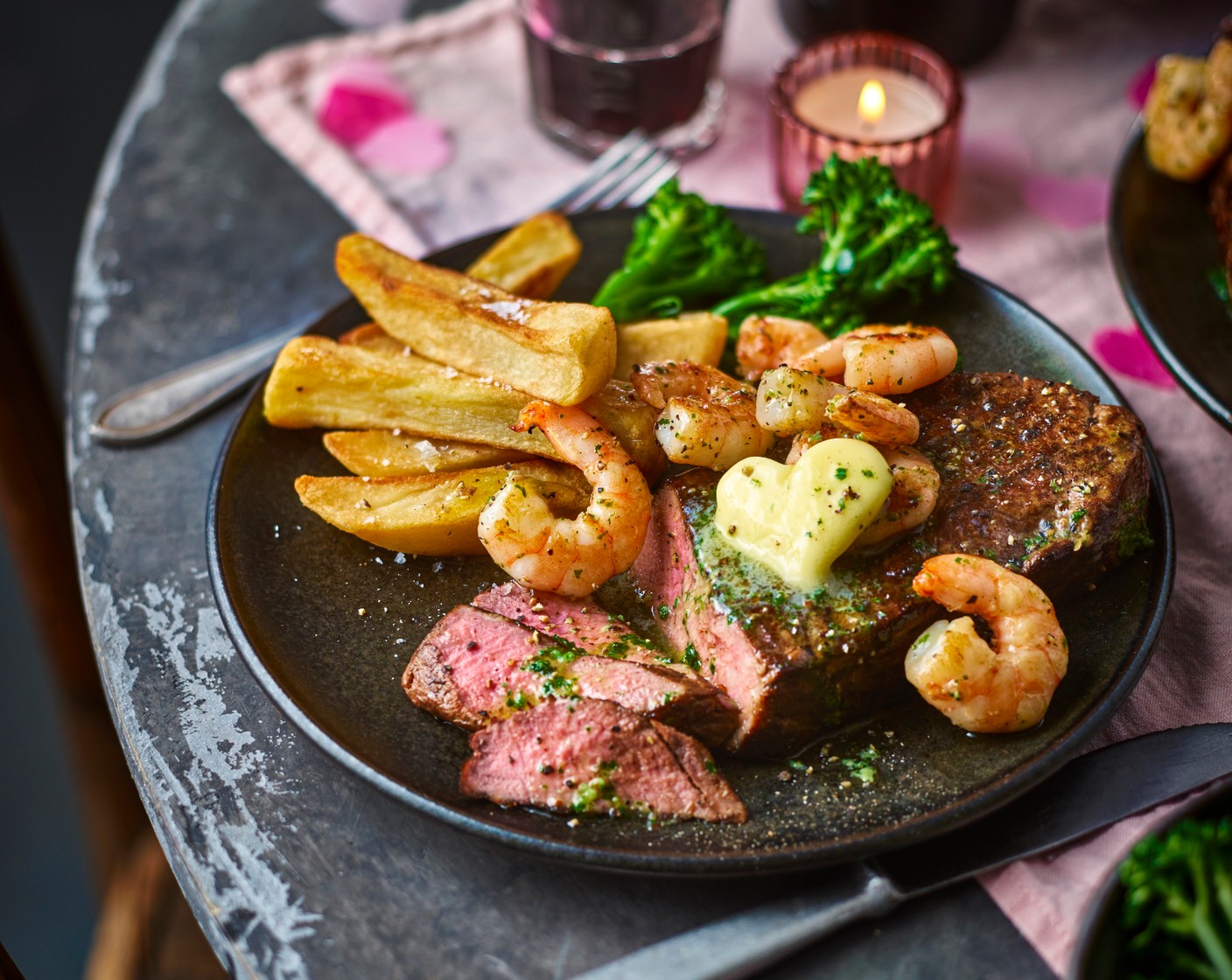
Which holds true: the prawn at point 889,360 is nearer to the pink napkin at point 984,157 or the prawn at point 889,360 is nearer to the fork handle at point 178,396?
the pink napkin at point 984,157

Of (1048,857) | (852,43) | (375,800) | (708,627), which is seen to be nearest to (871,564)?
(708,627)

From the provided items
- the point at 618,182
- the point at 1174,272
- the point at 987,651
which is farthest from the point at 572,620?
the point at 1174,272

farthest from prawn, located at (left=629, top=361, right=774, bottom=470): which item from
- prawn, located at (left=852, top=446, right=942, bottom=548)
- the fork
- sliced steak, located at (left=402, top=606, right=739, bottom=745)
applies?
the fork

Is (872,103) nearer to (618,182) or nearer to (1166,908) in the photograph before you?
(618,182)

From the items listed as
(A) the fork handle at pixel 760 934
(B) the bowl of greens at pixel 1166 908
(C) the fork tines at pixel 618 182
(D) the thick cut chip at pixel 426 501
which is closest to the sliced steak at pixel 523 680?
(D) the thick cut chip at pixel 426 501

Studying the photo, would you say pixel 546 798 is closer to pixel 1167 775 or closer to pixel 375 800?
pixel 375 800
